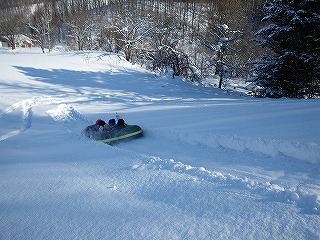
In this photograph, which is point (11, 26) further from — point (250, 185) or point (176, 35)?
point (250, 185)

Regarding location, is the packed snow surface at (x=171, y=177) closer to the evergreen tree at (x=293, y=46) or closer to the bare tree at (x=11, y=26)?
the evergreen tree at (x=293, y=46)

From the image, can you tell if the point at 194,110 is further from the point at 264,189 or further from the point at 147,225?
the point at 147,225

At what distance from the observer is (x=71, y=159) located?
5.65 meters

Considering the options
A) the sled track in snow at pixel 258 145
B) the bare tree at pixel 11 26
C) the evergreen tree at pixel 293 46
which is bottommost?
the sled track in snow at pixel 258 145

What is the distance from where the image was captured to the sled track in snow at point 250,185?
346 centimetres

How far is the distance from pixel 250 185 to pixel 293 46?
30.1ft

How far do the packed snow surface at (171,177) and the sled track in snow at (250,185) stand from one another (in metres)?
0.02

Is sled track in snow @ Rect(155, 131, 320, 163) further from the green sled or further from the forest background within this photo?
the forest background

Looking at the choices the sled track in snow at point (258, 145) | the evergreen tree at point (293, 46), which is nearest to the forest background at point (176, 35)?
the evergreen tree at point (293, 46)

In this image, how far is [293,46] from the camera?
10711mm

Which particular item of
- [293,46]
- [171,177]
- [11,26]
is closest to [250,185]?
[171,177]

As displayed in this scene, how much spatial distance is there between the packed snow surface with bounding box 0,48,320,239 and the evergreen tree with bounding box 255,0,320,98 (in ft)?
12.8

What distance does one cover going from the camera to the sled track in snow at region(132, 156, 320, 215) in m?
3.46

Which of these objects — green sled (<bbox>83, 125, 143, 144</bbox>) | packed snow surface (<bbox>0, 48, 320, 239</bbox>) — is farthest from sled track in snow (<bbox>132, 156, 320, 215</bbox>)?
green sled (<bbox>83, 125, 143, 144</bbox>)
